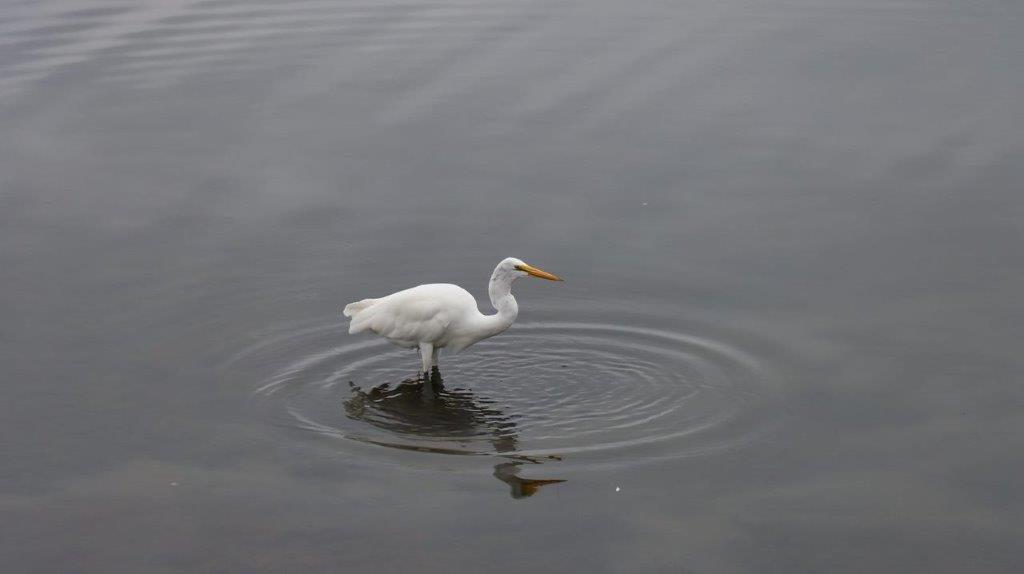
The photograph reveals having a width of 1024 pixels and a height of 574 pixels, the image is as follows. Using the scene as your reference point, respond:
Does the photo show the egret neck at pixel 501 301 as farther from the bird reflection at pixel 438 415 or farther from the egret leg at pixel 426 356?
the bird reflection at pixel 438 415

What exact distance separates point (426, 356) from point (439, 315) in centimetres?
44

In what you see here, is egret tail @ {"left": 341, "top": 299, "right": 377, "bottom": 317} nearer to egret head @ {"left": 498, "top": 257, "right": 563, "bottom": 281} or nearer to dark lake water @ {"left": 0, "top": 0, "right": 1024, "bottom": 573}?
dark lake water @ {"left": 0, "top": 0, "right": 1024, "bottom": 573}

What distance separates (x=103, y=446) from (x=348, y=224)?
4.78m

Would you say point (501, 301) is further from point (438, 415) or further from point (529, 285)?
point (529, 285)

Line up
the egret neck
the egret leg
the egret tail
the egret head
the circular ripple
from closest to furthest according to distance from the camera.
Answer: the circular ripple, the egret head, the egret neck, the egret leg, the egret tail

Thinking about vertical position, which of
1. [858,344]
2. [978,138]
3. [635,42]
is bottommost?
[858,344]

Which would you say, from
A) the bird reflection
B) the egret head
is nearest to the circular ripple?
→ the bird reflection

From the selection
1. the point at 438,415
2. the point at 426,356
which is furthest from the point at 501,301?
the point at 438,415

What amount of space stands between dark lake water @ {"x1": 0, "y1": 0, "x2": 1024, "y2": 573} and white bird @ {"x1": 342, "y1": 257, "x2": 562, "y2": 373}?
36cm

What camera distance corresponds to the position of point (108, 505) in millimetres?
10320

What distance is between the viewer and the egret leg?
12734 millimetres

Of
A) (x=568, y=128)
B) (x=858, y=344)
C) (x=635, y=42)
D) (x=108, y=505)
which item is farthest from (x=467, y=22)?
(x=108, y=505)

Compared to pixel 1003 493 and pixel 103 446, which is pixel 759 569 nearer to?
pixel 1003 493

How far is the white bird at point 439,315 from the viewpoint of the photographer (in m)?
12.6
